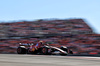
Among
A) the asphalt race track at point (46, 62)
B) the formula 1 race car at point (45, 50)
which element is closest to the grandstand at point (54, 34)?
the formula 1 race car at point (45, 50)

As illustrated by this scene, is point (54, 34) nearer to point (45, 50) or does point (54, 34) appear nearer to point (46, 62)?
point (45, 50)

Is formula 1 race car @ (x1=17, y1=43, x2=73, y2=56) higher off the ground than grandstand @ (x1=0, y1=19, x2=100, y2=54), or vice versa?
grandstand @ (x1=0, y1=19, x2=100, y2=54)

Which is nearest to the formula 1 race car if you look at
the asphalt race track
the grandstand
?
the grandstand

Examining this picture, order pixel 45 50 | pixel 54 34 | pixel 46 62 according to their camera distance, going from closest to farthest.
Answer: pixel 46 62, pixel 45 50, pixel 54 34

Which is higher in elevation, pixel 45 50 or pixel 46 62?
pixel 46 62

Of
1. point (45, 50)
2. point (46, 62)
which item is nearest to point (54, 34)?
point (45, 50)

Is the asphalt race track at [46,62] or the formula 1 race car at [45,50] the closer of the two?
the asphalt race track at [46,62]

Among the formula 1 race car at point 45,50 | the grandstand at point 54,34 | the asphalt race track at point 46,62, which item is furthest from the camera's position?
the grandstand at point 54,34

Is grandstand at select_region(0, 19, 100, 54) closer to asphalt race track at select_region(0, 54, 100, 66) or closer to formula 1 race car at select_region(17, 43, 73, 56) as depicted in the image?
formula 1 race car at select_region(17, 43, 73, 56)

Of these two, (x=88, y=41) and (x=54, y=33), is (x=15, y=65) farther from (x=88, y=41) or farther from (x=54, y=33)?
(x=54, y=33)

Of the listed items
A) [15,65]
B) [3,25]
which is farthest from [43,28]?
[15,65]

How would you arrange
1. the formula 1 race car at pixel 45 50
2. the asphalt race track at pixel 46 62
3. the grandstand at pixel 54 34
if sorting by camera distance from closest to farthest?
the asphalt race track at pixel 46 62, the formula 1 race car at pixel 45 50, the grandstand at pixel 54 34

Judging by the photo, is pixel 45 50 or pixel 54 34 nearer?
pixel 45 50

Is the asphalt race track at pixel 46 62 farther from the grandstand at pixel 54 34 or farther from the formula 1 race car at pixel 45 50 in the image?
the grandstand at pixel 54 34
